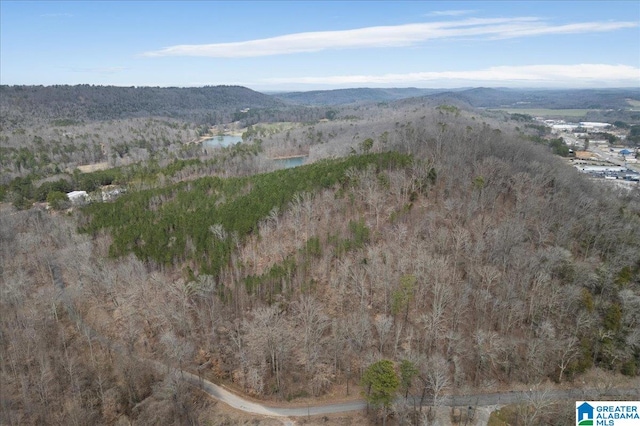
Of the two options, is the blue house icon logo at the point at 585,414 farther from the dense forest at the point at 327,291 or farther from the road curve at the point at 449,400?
the dense forest at the point at 327,291

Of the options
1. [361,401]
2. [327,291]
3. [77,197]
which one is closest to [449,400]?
[361,401]

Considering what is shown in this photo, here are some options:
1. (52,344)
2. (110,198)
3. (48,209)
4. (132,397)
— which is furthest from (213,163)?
(132,397)

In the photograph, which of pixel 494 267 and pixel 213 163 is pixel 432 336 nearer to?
pixel 494 267

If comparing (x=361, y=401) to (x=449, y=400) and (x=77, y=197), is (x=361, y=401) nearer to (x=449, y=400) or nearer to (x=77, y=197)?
(x=449, y=400)

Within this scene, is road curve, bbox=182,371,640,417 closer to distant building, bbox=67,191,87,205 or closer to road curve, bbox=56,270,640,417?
road curve, bbox=56,270,640,417

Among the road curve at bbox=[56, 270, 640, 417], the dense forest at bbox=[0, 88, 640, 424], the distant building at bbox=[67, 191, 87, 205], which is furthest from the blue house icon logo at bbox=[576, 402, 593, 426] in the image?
the distant building at bbox=[67, 191, 87, 205]

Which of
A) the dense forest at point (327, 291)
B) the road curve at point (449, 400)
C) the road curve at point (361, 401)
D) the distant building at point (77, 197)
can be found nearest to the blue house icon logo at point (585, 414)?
the road curve at point (361, 401)

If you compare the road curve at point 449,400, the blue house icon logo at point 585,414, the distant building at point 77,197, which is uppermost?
the distant building at point 77,197
